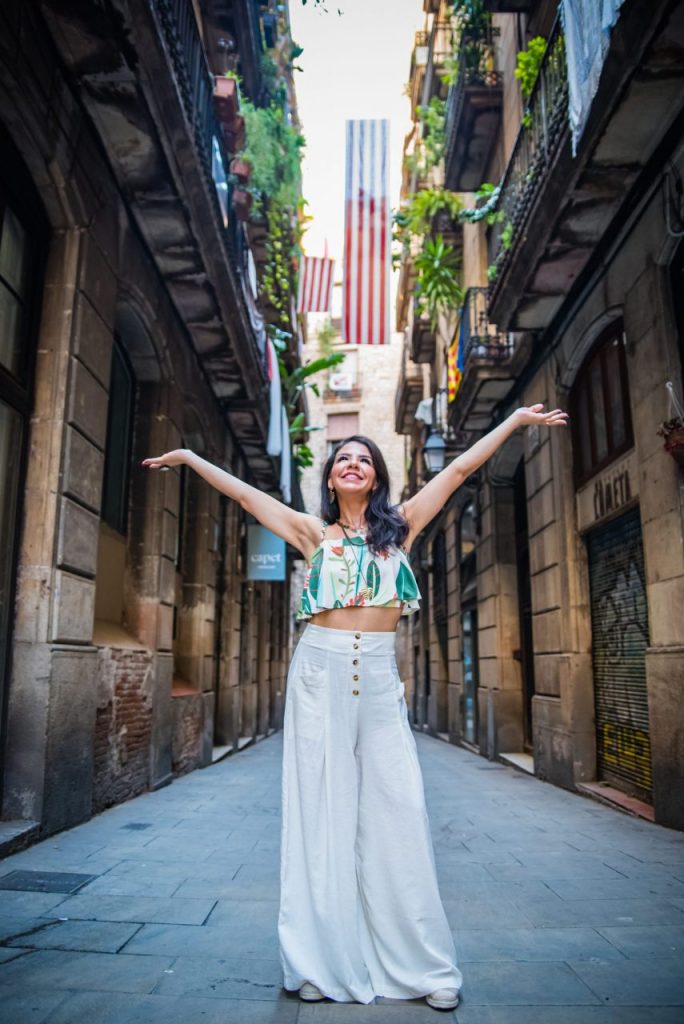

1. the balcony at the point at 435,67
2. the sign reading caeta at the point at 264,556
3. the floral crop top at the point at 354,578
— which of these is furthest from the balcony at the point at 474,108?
the floral crop top at the point at 354,578

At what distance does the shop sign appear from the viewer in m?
7.87

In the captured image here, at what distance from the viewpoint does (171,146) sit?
23.2 feet

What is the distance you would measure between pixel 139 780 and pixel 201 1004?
19.2 ft

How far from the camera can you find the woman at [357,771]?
9.33ft

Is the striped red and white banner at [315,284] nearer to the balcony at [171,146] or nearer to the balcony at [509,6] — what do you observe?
the balcony at [171,146]

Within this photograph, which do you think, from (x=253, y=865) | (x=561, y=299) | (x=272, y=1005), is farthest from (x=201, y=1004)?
(x=561, y=299)

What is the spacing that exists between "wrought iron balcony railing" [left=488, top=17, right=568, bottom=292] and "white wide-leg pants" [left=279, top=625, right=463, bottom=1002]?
20.4 feet

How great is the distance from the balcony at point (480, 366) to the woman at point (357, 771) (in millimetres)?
8742

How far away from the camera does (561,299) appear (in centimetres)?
971

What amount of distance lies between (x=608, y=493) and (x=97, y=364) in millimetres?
5277

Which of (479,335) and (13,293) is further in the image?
(479,335)

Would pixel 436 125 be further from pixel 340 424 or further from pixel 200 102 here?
pixel 340 424

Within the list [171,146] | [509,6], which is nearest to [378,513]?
[171,146]

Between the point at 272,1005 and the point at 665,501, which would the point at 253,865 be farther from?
the point at 665,501
